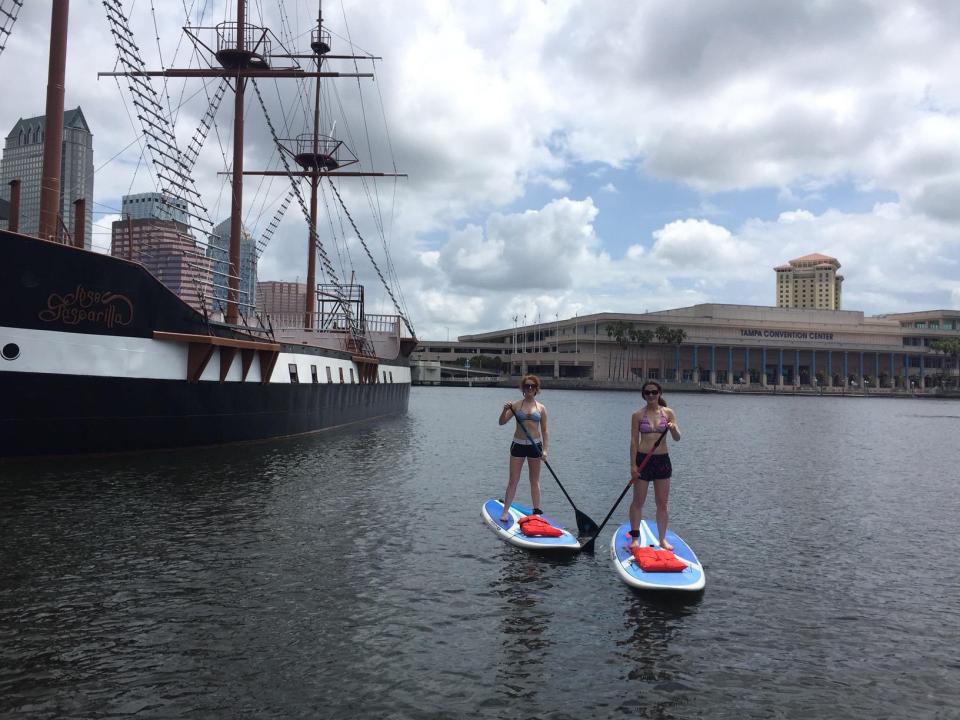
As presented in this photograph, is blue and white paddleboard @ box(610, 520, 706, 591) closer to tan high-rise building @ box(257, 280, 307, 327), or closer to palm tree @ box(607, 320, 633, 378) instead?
tan high-rise building @ box(257, 280, 307, 327)

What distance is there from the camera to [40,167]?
21969 millimetres

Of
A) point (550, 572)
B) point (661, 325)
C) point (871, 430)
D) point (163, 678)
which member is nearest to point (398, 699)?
point (163, 678)

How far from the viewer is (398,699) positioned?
6414 millimetres

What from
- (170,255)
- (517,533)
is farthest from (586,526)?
(170,255)

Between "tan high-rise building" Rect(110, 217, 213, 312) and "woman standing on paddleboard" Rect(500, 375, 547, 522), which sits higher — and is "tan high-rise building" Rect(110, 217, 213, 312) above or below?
above

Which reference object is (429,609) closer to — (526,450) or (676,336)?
(526,450)

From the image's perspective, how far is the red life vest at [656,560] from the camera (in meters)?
10.1

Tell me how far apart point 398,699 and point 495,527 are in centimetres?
676

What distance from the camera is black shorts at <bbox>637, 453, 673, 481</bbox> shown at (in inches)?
408

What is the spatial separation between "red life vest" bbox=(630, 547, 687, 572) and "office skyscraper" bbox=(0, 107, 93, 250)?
19.7 metres

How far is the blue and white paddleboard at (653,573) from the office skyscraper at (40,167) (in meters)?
19.3

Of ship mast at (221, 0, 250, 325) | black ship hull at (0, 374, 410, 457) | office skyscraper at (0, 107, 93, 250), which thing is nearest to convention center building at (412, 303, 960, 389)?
ship mast at (221, 0, 250, 325)

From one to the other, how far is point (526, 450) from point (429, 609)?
4.02 meters

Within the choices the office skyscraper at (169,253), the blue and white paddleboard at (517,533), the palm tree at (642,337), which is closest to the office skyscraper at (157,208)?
the office skyscraper at (169,253)
